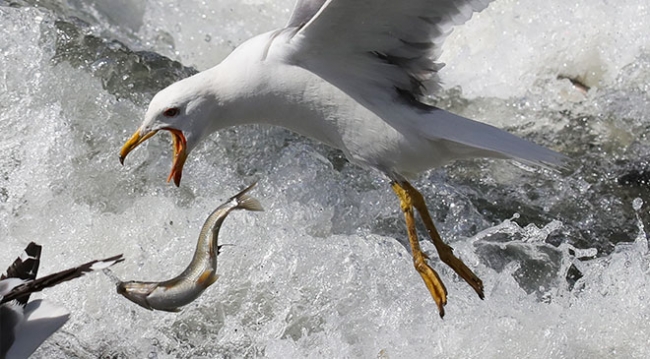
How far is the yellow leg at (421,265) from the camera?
312 cm

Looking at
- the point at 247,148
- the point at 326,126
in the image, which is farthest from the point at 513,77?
the point at 326,126

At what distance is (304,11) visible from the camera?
11.0 feet

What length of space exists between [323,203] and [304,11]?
87 cm

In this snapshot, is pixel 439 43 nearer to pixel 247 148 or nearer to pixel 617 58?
pixel 247 148

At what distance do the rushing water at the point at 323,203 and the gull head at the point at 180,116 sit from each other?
0.58 m

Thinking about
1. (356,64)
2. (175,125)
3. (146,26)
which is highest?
(356,64)

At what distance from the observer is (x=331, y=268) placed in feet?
12.1

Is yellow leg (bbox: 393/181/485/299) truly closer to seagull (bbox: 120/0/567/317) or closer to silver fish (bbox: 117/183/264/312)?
seagull (bbox: 120/0/567/317)

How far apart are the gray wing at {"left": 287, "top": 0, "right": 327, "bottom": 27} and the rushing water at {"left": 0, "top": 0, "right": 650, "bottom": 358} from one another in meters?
0.69

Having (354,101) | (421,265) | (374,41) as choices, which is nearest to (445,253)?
(421,265)

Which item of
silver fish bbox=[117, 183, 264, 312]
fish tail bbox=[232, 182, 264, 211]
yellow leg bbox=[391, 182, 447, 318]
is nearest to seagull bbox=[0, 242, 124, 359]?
silver fish bbox=[117, 183, 264, 312]

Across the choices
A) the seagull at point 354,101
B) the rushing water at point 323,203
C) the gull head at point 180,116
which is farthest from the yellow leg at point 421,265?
the gull head at point 180,116

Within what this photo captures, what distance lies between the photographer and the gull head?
3.13 m

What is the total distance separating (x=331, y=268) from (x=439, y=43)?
731 millimetres
